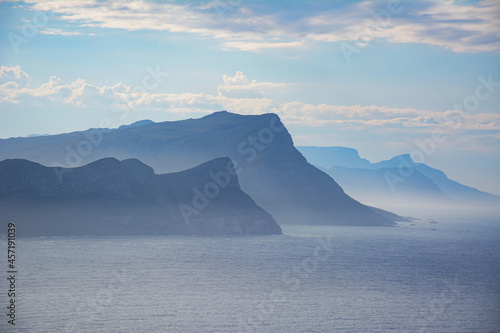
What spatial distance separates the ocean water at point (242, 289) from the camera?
250ft

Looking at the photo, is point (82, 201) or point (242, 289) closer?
point (242, 289)

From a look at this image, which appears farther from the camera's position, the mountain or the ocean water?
the mountain

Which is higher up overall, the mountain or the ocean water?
the mountain

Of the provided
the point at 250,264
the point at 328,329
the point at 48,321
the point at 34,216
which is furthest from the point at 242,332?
the point at 34,216

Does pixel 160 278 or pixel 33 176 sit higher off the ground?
pixel 33 176

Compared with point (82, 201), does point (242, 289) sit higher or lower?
lower

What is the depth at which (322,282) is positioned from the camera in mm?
107500

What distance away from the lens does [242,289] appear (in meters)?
98.1

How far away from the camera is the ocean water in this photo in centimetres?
7612

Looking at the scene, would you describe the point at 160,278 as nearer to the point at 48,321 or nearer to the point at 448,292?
the point at 48,321

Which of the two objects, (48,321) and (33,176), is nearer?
(48,321)

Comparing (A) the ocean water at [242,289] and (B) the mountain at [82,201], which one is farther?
(B) the mountain at [82,201]

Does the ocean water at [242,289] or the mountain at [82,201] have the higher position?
the mountain at [82,201]

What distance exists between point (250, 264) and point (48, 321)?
61876 mm
